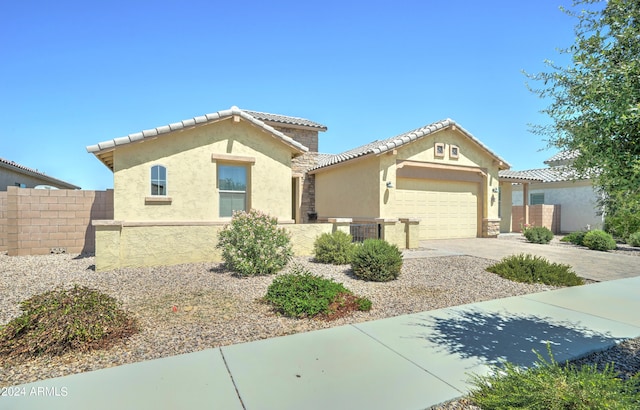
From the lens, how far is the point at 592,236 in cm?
1484

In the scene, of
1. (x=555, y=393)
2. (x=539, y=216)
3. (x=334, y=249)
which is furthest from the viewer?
(x=539, y=216)

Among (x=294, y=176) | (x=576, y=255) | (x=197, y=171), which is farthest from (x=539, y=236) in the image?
(x=197, y=171)

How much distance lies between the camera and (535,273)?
8.47 metres

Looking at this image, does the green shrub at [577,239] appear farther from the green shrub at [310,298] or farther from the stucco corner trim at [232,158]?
the stucco corner trim at [232,158]

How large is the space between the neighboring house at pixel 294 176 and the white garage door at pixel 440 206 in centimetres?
5

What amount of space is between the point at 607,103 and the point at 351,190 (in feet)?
41.6

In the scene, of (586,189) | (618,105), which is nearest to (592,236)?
(586,189)

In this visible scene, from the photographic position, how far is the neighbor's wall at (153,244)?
8.95 m

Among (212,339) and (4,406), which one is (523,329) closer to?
(212,339)

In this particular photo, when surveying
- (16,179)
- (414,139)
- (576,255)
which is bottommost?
(576,255)

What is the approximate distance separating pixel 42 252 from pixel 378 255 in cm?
1156

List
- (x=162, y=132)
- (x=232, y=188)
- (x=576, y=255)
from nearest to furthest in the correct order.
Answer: (x=162, y=132), (x=232, y=188), (x=576, y=255)

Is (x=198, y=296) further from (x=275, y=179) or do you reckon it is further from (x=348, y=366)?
(x=275, y=179)

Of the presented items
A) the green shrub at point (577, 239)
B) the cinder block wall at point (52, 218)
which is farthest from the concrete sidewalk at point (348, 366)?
the green shrub at point (577, 239)
